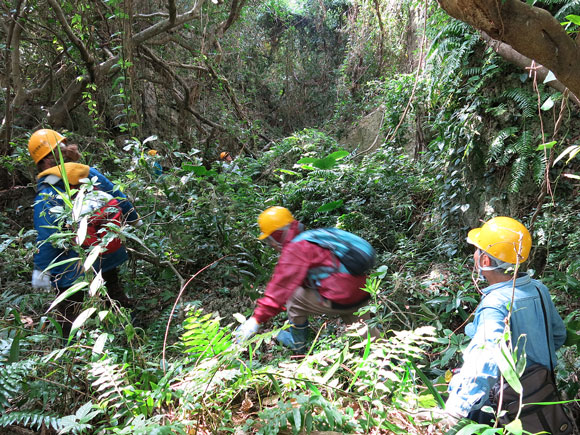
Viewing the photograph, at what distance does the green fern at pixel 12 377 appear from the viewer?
184 centimetres

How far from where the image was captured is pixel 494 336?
171cm

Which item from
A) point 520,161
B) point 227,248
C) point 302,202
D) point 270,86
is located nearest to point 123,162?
point 227,248

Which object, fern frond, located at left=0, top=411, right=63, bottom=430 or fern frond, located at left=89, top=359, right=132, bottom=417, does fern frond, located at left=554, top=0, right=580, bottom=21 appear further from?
fern frond, located at left=0, top=411, right=63, bottom=430

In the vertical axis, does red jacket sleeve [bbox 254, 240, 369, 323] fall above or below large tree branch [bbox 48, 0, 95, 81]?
below

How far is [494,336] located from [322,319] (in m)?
2.35

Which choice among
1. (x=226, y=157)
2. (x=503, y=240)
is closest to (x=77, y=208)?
(x=503, y=240)

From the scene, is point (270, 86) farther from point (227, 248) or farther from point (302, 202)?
point (227, 248)

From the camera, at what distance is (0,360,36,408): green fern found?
6.03 ft

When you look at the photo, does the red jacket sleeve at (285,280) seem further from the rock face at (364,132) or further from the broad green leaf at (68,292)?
the rock face at (364,132)

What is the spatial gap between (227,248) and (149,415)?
2.77 metres

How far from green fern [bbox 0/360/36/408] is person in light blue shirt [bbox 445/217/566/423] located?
6.80 ft

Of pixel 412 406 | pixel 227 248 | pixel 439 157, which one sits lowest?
pixel 227 248

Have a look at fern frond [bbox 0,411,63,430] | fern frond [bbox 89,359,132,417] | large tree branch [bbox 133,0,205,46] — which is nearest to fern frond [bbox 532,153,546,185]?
fern frond [bbox 89,359,132,417]

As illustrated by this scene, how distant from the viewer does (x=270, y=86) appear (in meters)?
13.6
